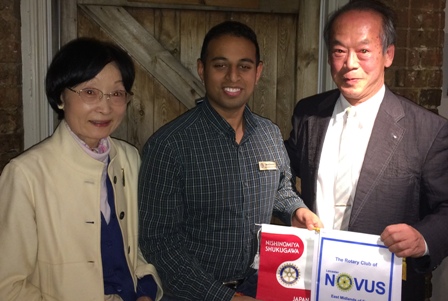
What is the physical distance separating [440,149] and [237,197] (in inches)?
32.8

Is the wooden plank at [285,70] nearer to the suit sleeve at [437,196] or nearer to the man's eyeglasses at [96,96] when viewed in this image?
the suit sleeve at [437,196]

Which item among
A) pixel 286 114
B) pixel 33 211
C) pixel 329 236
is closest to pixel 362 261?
pixel 329 236

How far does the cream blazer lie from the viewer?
1.72 metres

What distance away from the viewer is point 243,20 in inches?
124

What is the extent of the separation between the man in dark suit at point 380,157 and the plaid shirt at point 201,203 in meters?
0.33

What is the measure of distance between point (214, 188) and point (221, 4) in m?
1.46

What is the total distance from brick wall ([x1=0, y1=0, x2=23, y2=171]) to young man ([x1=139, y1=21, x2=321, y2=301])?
991 mm

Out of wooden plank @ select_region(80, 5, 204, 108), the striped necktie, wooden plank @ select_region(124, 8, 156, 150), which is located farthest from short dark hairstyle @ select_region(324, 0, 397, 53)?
wooden plank @ select_region(124, 8, 156, 150)

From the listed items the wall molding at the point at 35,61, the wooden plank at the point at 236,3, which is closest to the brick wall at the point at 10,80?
the wall molding at the point at 35,61

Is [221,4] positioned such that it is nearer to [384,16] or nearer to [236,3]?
[236,3]

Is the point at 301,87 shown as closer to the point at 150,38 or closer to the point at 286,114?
the point at 286,114

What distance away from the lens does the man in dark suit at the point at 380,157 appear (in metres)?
2.02

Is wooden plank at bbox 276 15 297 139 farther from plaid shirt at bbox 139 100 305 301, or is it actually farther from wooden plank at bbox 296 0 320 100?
plaid shirt at bbox 139 100 305 301

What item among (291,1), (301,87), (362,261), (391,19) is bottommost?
(362,261)
